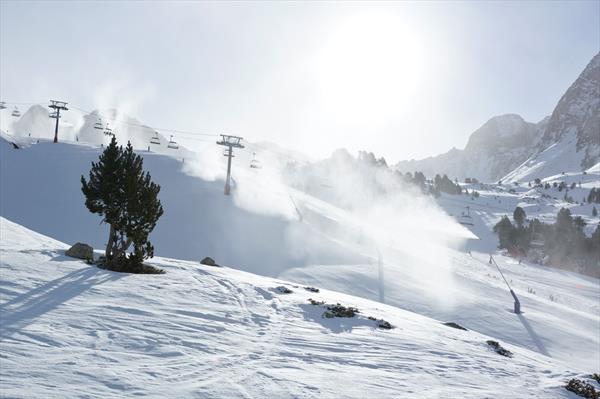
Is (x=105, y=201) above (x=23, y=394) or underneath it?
above

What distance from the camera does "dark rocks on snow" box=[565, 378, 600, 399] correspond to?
11.0 metres

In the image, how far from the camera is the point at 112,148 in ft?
66.7

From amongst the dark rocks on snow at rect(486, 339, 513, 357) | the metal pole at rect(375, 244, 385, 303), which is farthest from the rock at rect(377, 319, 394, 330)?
the metal pole at rect(375, 244, 385, 303)

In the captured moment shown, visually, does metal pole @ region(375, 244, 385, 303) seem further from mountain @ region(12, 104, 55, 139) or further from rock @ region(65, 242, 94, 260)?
mountain @ region(12, 104, 55, 139)

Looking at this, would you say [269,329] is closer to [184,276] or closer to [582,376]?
[184,276]

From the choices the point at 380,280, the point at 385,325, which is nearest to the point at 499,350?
the point at 385,325

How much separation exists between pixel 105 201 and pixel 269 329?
38.2 ft

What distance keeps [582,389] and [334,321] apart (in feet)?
25.6

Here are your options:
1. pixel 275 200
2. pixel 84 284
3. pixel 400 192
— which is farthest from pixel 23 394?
pixel 400 192

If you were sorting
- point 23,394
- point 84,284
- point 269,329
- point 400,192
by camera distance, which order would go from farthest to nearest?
point 400,192 < point 84,284 < point 269,329 < point 23,394

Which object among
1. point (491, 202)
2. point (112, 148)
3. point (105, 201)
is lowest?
point (105, 201)

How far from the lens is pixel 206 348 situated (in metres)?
10.1

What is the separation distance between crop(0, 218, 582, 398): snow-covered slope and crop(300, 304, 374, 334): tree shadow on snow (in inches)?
3.9

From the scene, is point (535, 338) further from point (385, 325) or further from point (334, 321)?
point (334, 321)
